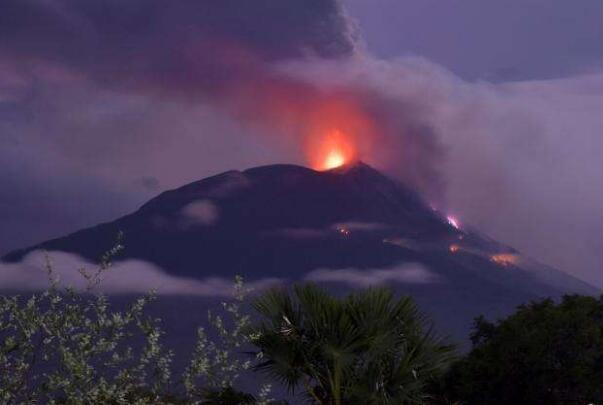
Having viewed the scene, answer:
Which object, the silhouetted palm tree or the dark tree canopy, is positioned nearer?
the silhouetted palm tree

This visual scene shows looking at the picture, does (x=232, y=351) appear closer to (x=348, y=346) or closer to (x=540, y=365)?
(x=348, y=346)

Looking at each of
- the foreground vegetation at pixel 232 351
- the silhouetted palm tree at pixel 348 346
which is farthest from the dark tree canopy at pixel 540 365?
the silhouetted palm tree at pixel 348 346

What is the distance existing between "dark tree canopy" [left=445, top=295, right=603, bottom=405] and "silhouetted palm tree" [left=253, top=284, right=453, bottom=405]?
17.4m

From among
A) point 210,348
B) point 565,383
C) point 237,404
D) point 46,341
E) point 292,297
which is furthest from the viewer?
point 565,383

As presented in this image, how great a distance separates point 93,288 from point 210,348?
1.83m

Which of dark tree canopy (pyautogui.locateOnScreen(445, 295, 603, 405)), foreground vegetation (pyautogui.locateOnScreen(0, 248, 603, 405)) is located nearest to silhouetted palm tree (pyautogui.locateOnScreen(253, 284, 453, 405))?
foreground vegetation (pyautogui.locateOnScreen(0, 248, 603, 405))

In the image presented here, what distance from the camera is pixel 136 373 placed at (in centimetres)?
1209

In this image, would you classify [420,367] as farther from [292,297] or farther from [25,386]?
[25,386]

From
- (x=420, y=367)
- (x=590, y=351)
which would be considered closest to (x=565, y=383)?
(x=590, y=351)

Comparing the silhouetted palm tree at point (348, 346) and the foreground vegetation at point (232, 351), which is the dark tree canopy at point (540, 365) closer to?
the foreground vegetation at point (232, 351)

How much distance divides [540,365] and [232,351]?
2348 cm

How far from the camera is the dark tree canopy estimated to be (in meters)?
33.8

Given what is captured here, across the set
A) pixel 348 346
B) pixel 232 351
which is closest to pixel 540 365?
pixel 348 346

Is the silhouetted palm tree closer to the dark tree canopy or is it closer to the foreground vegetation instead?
the foreground vegetation
